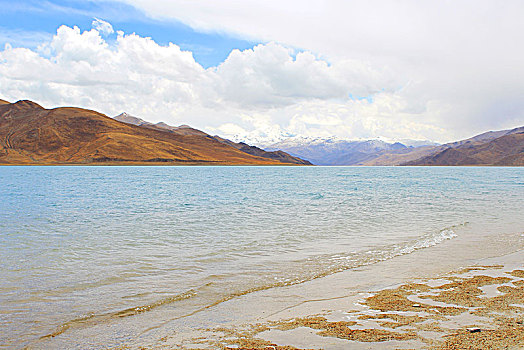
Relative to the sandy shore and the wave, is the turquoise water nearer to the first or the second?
the wave

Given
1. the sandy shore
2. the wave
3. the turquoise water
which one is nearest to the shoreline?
the sandy shore

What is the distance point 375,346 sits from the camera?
6.55m

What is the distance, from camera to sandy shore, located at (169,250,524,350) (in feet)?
21.9

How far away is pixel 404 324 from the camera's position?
749 centimetres

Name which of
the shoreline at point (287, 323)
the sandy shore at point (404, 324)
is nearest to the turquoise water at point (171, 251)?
the shoreline at point (287, 323)

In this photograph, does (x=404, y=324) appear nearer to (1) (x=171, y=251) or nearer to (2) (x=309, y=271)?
(2) (x=309, y=271)

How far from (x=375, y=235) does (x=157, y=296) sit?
40.9 feet

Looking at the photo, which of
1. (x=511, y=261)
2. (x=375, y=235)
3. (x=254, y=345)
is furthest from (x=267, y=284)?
(x=375, y=235)

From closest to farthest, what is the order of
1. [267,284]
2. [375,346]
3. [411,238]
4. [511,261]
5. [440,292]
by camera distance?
1. [375,346]
2. [440,292]
3. [267,284]
4. [511,261]
5. [411,238]

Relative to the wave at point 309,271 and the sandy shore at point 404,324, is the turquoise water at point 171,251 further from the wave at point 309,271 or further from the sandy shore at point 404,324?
the sandy shore at point 404,324

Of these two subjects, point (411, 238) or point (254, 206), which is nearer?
point (411, 238)

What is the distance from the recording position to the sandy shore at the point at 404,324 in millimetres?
6672

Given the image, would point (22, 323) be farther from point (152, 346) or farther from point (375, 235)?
point (375, 235)

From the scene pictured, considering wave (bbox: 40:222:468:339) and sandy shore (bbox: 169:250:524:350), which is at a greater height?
sandy shore (bbox: 169:250:524:350)
